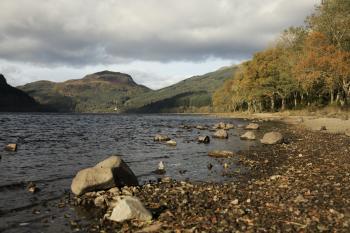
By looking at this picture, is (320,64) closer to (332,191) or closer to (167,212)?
(332,191)

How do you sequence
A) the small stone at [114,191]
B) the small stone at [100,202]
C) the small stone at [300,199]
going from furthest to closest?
the small stone at [114,191], the small stone at [100,202], the small stone at [300,199]

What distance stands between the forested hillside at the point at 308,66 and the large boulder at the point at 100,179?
2245 inches

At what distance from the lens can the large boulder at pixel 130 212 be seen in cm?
1238

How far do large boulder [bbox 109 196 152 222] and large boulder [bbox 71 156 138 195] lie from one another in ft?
13.8

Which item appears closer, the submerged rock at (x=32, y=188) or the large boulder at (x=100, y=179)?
the large boulder at (x=100, y=179)

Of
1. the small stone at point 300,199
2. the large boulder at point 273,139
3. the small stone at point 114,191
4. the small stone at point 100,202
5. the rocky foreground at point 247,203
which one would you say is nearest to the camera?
the rocky foreground at point 247,203

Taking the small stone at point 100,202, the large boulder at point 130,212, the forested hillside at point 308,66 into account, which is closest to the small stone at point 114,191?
the small stone at point 100,202

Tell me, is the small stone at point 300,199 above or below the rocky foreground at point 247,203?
above

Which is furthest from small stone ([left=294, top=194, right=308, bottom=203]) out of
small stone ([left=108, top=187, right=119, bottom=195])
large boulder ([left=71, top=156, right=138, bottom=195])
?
large boulder ([left=71, top=156, right=138, bottom=195])

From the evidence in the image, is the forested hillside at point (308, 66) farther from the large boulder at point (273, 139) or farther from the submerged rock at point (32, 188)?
the submerged rock at point (32, 188)

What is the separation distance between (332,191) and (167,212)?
22.1ft

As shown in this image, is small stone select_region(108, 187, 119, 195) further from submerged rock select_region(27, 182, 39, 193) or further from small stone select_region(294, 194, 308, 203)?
small stone select_region(294, 194, 308, 203)

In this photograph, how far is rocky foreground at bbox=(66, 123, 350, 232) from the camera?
11445 millimetres

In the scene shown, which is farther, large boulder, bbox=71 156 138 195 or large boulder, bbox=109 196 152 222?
large boulder, bbox=71 156 138 195
